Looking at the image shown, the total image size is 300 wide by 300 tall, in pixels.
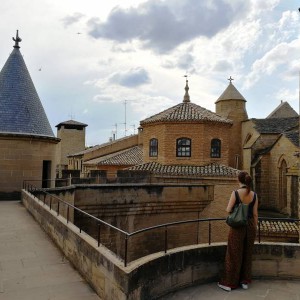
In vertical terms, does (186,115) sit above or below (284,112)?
below

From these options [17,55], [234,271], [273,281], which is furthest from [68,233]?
[17,55]

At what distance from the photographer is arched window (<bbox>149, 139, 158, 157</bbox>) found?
20938mm

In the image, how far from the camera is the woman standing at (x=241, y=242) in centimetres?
532

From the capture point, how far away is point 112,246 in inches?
518

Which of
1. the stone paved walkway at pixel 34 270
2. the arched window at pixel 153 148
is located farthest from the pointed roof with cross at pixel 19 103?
the stone paved walkway at pixel 34 270

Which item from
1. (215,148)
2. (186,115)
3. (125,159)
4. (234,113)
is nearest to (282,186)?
(215,148)

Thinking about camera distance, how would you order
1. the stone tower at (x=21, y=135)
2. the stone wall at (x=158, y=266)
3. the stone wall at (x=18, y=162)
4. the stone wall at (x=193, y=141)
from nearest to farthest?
the stone wall at (x=158, y=266)
the stone wall at (x=18, y=162)
the stone tower at (x=21, y=135)
the stone wall at (x=193, y=141)

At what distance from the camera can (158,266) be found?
498cm

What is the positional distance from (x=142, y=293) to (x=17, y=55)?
16857 mm

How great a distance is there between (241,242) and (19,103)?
47.2 ft

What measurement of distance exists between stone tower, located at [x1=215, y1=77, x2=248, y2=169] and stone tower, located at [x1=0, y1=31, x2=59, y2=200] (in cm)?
2659

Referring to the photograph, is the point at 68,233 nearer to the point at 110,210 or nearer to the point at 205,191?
the point at 110,210

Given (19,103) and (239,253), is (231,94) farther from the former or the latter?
(239,253)

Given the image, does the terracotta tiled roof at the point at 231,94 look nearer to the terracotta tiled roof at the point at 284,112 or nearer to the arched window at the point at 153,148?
the terracotta tiled roof at the point at 284,112
